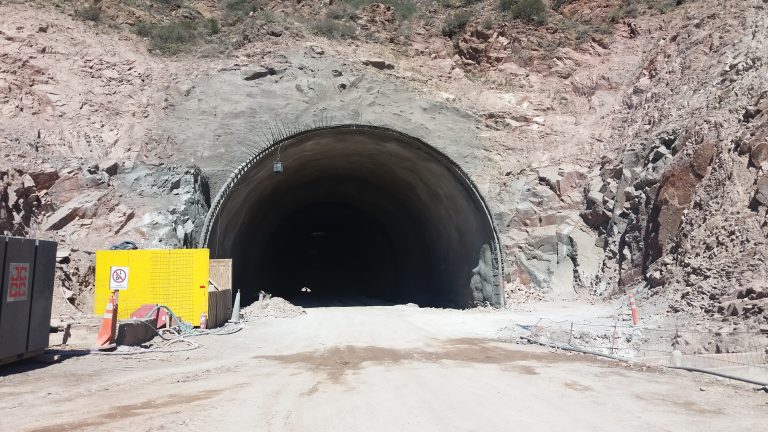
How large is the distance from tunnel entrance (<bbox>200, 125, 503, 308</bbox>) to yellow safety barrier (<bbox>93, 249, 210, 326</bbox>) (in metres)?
2.14

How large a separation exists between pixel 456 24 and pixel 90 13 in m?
16.5

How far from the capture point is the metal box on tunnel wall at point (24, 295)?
750cm

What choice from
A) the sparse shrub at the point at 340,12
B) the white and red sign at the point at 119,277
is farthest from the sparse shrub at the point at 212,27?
the white and red sign at the point at 119,277

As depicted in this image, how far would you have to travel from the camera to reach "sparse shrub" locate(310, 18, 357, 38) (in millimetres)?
26422

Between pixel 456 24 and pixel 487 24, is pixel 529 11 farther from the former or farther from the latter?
pixel 456 24

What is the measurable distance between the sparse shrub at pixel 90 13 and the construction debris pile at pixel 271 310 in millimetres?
14585

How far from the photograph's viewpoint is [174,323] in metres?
12.3

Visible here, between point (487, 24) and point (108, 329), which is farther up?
point (487, 24)

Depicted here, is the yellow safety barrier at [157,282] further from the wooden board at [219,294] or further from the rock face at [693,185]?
the rock face at [693,185]

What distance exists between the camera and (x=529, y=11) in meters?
27.3

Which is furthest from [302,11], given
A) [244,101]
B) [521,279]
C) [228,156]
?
[521,279]

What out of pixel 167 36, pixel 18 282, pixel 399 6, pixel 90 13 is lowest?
pixel 18 282

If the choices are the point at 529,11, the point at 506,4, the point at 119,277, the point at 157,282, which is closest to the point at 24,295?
the point at 119,277

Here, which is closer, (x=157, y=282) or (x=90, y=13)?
(x=157, y=282)
